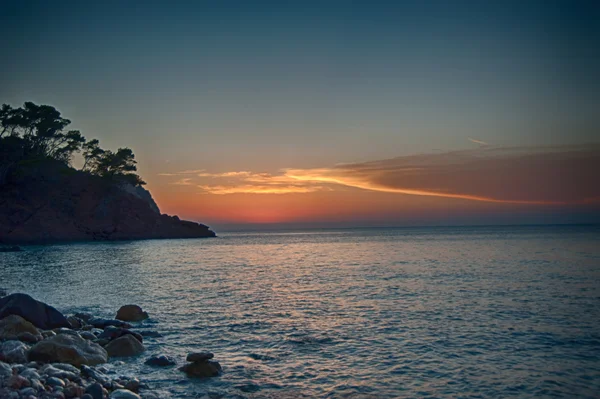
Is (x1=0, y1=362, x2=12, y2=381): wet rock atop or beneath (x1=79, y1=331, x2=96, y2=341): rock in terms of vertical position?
atop

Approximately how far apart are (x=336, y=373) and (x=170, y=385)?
18.4 feet

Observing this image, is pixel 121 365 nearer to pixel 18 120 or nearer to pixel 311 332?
pixel 311 332

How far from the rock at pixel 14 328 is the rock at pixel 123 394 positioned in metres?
7.57

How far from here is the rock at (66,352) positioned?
44.4 ft

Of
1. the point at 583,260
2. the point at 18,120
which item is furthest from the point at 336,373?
the point at 18,120

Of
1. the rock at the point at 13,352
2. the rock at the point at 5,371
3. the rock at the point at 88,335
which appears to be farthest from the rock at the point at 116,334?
the rock at the point at 5,371

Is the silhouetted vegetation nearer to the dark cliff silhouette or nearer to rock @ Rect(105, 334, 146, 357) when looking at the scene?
the dark cliff silhouette

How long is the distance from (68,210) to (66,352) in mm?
120682

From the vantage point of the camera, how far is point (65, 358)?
13664mm

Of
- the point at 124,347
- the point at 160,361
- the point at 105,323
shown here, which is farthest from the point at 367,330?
the point at 105,323

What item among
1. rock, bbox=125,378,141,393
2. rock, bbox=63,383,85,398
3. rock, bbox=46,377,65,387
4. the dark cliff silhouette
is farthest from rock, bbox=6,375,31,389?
the dark cliff silhouette

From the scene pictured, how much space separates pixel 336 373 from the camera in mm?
13656

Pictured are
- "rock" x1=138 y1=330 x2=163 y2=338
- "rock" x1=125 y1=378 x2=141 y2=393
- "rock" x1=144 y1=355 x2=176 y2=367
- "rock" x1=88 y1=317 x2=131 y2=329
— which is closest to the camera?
"rock" x1=125 y1=378 x2=141 y2=393

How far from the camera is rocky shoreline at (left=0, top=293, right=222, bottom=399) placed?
10.6 metres
